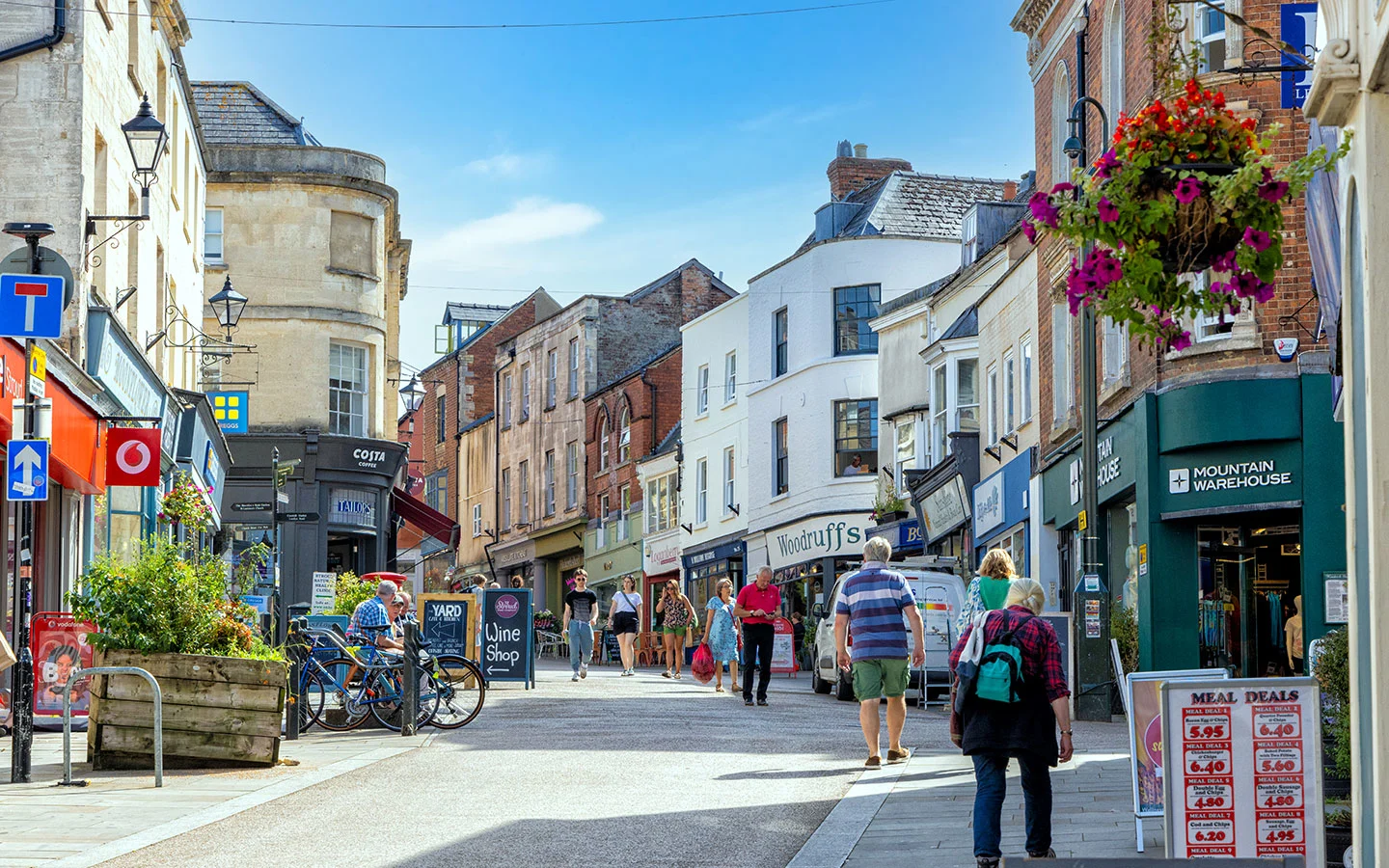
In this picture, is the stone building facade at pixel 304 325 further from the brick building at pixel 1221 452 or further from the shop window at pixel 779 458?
the brick building at pixel 1221 452

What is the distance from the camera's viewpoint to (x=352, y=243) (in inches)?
1519

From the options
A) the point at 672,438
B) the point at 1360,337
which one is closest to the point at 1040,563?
the point at 1360,337

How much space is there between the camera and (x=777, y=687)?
29.0 metres

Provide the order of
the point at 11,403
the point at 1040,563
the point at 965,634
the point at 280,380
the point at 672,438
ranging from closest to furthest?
the point at 965,634 < the point at 11,403 < the point at 1040,563 < the point at 280,380 < the point at 672,438

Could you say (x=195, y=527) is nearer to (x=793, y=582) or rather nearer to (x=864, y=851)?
(x=864, y=851)

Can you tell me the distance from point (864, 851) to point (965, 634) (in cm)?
130

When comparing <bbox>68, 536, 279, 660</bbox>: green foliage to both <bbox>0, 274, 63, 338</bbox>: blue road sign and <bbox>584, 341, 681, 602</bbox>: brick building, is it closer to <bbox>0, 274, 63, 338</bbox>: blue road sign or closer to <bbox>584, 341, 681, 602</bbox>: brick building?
<bbox>0, 274, 63, 338</bbox>: blue road sign

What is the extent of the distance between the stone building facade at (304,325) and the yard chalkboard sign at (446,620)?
12.2 meters

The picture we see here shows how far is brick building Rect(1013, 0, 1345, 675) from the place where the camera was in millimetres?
20516

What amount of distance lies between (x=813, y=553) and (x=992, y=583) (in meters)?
→ 29.8

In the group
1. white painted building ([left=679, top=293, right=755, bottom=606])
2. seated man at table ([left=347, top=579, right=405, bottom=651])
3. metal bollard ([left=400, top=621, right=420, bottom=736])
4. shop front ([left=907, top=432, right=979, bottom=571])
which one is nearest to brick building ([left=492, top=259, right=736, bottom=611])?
white painted building ([left=679, top=293, right=755, bottom=606])

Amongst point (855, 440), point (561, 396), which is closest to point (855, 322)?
point (855, 440)

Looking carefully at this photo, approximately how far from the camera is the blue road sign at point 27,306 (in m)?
13.5

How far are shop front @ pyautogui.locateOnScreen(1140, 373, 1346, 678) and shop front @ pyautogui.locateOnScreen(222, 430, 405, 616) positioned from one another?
19616 mm
